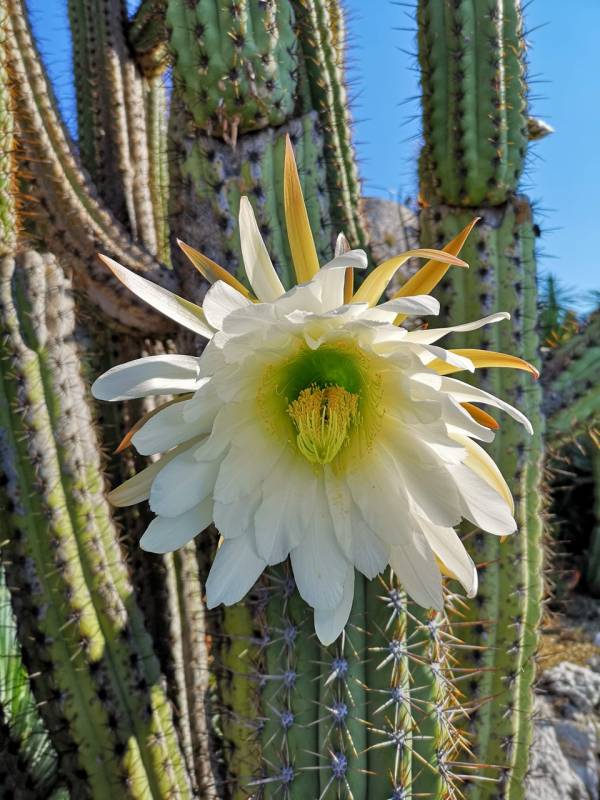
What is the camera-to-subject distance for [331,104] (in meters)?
1.43

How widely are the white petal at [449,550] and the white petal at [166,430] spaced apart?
0.27m

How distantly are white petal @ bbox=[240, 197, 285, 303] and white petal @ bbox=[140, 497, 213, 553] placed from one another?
234 mm

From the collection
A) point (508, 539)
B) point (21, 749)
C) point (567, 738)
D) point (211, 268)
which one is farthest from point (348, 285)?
point (567, 738)

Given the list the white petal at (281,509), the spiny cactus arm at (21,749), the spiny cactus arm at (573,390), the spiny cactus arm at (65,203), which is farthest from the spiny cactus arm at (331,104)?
the spiny cactus arm at (21,749)

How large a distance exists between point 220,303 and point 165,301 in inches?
3.5

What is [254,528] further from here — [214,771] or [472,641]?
[214,771]

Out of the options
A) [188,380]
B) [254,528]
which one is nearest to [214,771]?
[254,528]

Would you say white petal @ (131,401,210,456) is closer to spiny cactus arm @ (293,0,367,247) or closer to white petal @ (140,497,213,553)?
white petal @ (140,497,213,553)

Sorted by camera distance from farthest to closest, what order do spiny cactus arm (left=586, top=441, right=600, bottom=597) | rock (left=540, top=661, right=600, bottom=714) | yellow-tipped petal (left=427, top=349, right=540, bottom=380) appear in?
spiny cactus arm (left=586, top=441, right=600, bottom=597)
rock (left=540, top=661, right=600, bottom=714)
yellow-tipped petal (left=427, top=349, right=540, bottom=380)

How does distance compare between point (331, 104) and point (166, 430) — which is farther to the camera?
point (331, 104)

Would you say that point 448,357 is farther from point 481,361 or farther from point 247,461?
point 247,461

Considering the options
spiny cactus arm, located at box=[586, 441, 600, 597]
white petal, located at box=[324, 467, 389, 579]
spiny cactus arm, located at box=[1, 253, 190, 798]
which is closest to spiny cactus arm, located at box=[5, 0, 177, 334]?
spiny cactus arm, located at box=[1, 253, 190, 798]

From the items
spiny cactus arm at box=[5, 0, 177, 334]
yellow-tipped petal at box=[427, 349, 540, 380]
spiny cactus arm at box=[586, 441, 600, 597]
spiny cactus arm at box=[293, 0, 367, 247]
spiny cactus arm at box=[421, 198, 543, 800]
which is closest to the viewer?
yellow-tipped petal at box=[427, 349, 540, 380]

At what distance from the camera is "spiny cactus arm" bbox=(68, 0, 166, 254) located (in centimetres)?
203
